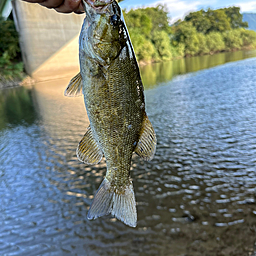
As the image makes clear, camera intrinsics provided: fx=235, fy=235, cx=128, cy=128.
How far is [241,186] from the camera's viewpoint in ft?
22.4

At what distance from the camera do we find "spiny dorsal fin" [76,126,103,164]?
1839 millimetres

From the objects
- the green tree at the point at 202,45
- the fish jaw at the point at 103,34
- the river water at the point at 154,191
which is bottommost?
the river water at the point at 154,191

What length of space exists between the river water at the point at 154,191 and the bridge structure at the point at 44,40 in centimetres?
2251

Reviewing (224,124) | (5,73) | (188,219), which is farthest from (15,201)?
(5,73)

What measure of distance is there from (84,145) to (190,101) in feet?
47.9

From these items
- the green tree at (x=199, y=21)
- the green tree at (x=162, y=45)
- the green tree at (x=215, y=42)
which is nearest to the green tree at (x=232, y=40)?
the green tree at (x=215, y=42)

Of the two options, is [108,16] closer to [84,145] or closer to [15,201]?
[84,145]

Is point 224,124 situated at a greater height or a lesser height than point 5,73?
lesser

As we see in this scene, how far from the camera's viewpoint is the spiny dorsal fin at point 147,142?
1.79 meters

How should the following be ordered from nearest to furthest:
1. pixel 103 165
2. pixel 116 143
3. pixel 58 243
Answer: pixel 116 143 < pixel 58 243 < pixel 103 165

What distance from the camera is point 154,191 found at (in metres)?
6.90

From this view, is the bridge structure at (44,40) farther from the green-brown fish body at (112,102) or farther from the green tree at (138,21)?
the green-brown fish body at (112,102)

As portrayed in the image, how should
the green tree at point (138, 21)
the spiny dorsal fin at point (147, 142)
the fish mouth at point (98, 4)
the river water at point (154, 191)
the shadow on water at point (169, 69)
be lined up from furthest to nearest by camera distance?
the green tree at point (138, 21)
the shadow on water at point (169, 69)
the river water at point (154, 191)
the spiny dorsal fin at point (147, 142)
the fish mouth at point (98, 4)

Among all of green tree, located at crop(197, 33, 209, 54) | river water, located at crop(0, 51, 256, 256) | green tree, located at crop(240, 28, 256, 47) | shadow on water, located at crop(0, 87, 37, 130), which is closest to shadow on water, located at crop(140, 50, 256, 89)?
shadow on water, located at crop(0, 87, 37, 130)
